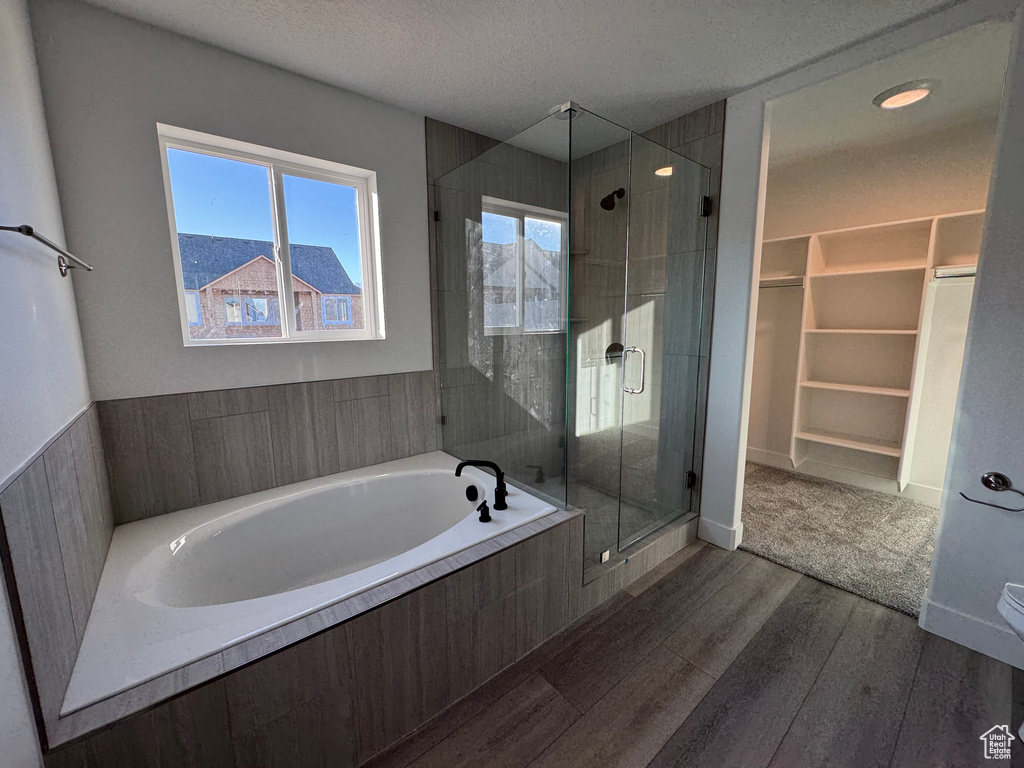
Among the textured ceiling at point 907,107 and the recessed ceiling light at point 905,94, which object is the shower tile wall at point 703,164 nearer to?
the textured ceiling at point 907,107

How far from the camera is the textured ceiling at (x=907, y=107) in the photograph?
1657 millimetres

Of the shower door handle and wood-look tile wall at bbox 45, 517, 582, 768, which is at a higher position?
the shower door handle

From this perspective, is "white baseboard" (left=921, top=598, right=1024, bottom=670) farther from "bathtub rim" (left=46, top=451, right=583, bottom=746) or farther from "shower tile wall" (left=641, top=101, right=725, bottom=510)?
"bathtub rim" (left=46, top=451, right=583, bottom=746)

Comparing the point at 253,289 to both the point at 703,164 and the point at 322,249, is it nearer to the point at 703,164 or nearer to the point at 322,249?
the point at 322,249

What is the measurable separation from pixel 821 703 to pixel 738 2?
8.38 ft

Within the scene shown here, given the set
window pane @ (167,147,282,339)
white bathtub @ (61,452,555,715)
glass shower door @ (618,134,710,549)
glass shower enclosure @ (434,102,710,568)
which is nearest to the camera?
white bathtub @ (61,452,555,715)

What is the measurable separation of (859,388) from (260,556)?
3.94m

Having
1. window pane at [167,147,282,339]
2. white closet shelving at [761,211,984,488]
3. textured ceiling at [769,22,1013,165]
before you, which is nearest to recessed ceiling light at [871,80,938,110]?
textured ceiling at [769,22,1013,165]

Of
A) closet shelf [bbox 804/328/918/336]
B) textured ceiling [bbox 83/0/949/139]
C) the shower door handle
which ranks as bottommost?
the shower door handle

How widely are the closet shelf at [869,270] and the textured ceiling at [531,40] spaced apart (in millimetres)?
1656

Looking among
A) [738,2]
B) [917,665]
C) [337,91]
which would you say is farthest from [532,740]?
[337,91]

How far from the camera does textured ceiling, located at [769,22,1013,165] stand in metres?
1.66

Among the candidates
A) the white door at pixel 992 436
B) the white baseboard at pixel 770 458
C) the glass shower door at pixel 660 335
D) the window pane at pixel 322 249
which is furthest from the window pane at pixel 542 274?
the white baseboard at pixel 770 458

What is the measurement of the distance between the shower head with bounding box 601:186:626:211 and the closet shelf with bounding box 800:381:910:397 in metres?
2.31
